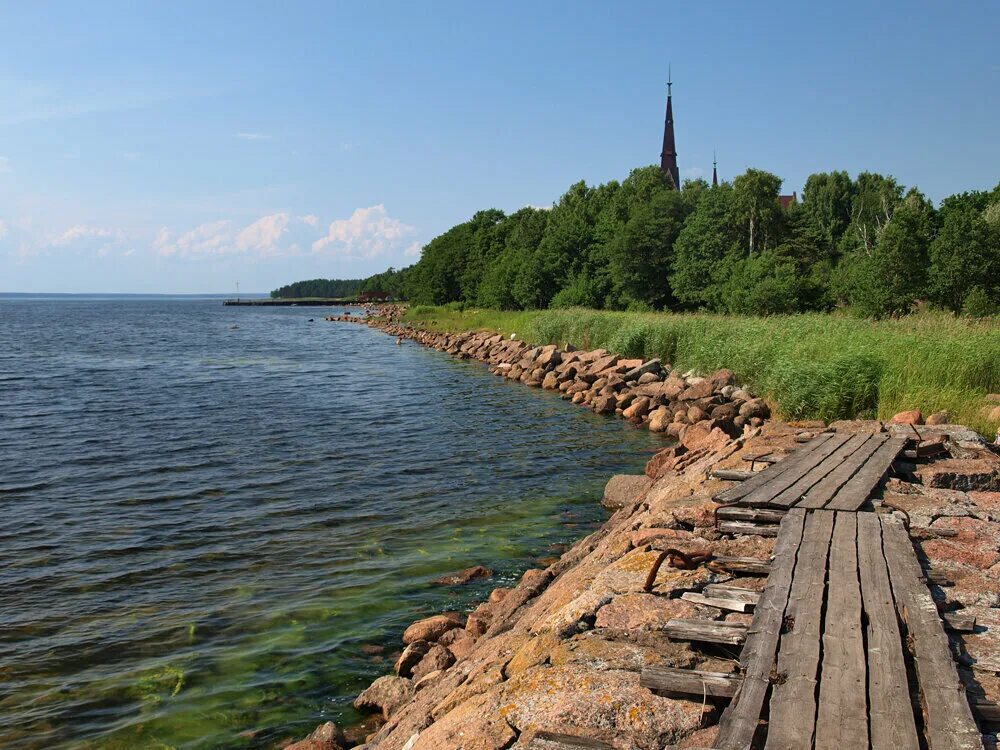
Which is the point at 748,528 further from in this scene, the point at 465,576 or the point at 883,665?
the point at 465,576

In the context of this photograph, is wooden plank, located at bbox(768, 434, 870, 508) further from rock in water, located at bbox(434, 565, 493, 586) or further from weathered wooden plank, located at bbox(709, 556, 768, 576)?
rock in water, located at bbox(434, 565, 493, 586)

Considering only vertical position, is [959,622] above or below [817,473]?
below

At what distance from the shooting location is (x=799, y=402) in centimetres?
1398

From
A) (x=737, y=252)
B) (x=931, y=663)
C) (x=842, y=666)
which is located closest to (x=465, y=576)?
(x=842, y=666)

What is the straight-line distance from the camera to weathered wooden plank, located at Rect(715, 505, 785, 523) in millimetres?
6418

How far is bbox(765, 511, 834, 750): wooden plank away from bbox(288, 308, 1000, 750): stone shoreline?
1.06 feet

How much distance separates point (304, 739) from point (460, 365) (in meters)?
29.4

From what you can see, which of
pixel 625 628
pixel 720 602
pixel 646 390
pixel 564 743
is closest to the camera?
pixel 564 743

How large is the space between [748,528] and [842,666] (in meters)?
2.68

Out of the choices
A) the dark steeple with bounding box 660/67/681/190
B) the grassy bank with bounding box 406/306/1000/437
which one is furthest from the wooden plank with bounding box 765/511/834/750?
the dark steeple with bounding box 660/67/681/190

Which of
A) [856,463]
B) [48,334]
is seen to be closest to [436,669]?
[856,463]

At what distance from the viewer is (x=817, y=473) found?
7.78 metres

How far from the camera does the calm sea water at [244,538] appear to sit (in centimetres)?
640

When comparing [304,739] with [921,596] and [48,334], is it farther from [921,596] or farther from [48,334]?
[48,334]
